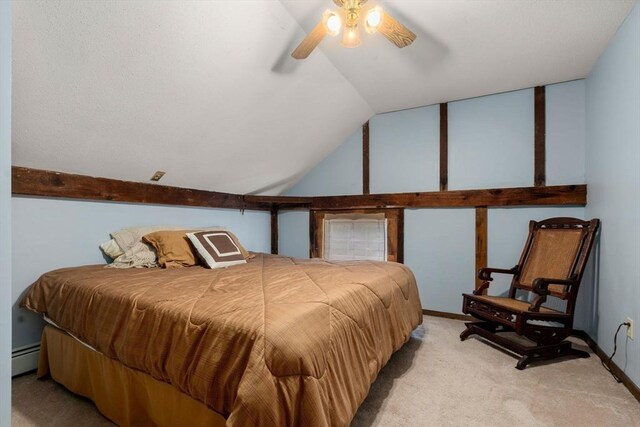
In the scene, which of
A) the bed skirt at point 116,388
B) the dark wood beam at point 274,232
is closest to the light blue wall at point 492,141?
the dark wood beam at point 274,232

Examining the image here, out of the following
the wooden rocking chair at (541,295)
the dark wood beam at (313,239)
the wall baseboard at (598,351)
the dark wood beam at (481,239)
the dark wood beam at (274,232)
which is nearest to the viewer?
the wall baseboard at (598,351)

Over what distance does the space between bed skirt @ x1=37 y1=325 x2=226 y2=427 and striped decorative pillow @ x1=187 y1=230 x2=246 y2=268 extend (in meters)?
0.94

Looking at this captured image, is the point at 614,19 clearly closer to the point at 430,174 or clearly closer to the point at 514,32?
the point at 514,32

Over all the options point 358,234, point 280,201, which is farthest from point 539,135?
point 280,201

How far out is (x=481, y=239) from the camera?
3164mm

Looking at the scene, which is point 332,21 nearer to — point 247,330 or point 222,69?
point 222,69

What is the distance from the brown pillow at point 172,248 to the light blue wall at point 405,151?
Result: 2.27 meters

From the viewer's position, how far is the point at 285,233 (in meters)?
4.36

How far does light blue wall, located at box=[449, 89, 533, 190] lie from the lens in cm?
306

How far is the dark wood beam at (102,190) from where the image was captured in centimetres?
208

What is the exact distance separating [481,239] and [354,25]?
2475 millimetres

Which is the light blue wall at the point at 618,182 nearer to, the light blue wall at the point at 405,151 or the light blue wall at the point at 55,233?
the light blue wall at the point at 405,151

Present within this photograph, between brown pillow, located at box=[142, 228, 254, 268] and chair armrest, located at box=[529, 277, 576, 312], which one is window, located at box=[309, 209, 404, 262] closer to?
chair armrest, located at box=[529, 277, 576, 312]

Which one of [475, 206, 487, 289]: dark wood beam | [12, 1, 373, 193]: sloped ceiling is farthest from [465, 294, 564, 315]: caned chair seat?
[12, 1, 373, 193]: sloped ceiling
